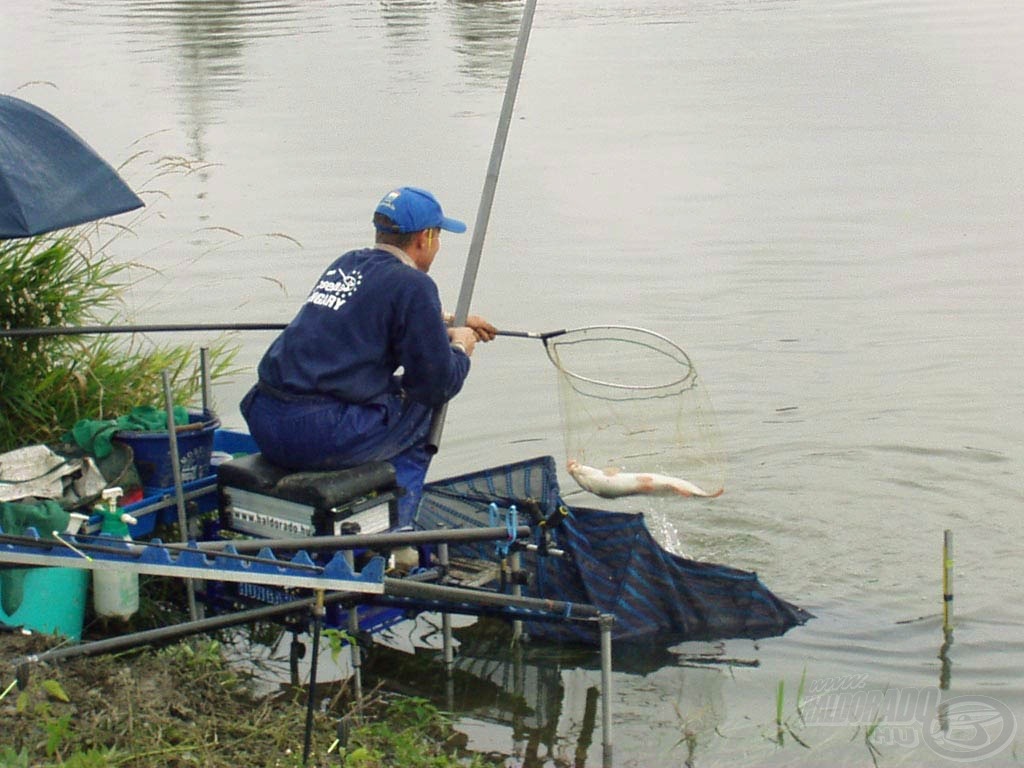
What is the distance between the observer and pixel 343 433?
539 centimetres

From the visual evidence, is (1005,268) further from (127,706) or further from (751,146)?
(127,706)

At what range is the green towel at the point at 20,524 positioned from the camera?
5.28 meters

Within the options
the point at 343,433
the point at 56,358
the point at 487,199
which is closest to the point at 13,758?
the point at 343,433

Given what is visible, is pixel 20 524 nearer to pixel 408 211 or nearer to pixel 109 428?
pixel 109 428

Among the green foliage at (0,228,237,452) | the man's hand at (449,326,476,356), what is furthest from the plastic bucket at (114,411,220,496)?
the man's hand at (449,326,476,356)

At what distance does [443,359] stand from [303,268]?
7326 mm

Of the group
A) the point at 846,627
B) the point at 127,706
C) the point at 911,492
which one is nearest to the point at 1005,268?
the point at 911,492

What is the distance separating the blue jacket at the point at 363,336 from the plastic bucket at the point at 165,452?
625 millimetres

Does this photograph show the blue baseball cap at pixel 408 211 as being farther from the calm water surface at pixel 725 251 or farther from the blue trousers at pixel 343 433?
the calm water surface at pixel 725 251

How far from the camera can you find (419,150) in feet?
55.1

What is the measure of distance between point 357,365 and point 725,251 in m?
7.76

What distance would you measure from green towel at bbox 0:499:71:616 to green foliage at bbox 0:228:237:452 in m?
1.27

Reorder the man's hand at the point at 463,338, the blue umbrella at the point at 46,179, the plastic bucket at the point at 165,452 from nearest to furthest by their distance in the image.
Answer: the blue umbrella at the point at 46,179 → the man's hand at the point at 463,338 → the plastic bucket at the point at 165,452

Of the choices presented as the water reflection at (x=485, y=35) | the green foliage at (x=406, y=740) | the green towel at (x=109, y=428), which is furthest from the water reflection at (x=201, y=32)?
the green foliage at (x=406, y=740)
